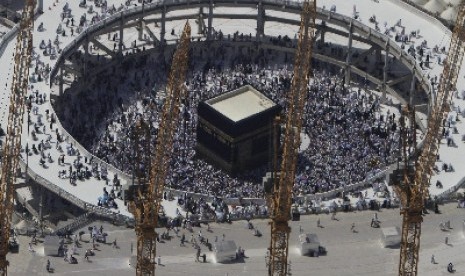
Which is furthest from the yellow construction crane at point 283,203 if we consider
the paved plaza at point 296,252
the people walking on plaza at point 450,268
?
the people walking on plaza at point 450,268

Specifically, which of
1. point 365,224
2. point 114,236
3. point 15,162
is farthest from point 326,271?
point 15,162

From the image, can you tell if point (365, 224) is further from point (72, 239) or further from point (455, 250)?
point (72, 239)

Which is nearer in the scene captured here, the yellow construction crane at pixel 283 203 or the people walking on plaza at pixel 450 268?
the yellow construction crane at pixel 283 203

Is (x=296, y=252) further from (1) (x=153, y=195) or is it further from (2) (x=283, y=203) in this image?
(1) (x=153, y=195)

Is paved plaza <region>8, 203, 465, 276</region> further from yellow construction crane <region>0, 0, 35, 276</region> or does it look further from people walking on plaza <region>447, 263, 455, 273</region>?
yellow construction crane <region>0, 0, 35, 276</region>

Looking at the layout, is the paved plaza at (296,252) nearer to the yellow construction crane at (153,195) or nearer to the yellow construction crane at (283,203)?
the yellow construction crane at (283,203)

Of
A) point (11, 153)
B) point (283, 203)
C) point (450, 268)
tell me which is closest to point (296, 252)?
point (283, 203)

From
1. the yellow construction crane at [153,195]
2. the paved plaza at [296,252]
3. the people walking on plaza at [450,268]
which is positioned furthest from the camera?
the people walking on plaza at [450,268]

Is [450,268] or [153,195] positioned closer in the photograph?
[153,195]

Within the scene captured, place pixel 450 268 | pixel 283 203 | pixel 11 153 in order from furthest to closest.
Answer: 1. pixel 450 268
2. pixel 11 153
3. pixel 283 203

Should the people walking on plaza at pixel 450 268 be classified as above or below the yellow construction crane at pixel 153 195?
below
